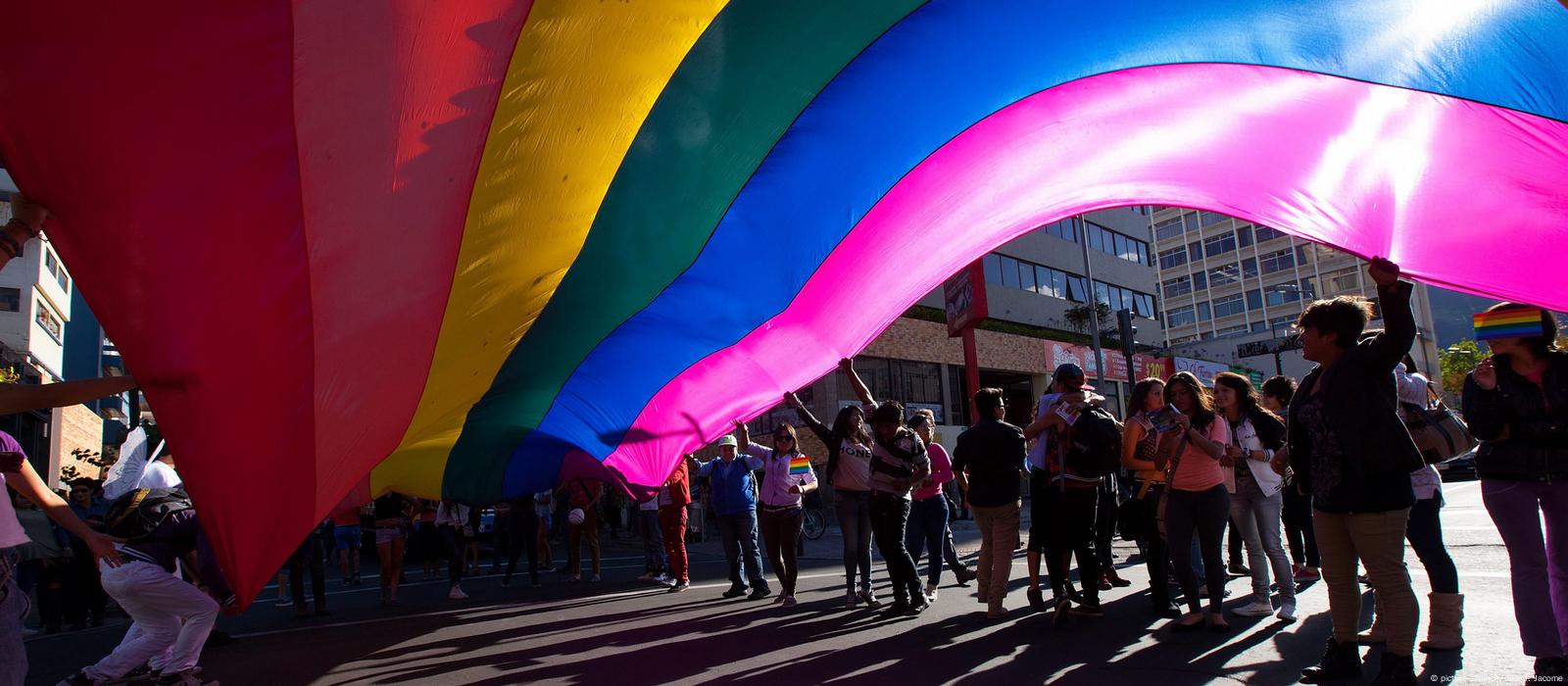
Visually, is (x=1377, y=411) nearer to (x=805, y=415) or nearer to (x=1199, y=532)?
(x=1199, y=532)

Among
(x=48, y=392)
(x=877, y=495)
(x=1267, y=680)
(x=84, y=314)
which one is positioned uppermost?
(x=84, y=314)

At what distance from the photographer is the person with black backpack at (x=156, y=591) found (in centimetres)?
521

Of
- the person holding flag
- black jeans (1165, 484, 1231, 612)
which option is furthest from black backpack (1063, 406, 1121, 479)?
the person holding flag

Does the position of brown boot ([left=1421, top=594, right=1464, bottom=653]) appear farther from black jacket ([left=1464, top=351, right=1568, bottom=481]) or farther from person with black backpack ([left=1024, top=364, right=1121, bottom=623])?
person with black backpack ([left=1024, top=364, right=1121, bottom=623])

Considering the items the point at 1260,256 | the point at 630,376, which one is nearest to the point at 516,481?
the point at 630,376

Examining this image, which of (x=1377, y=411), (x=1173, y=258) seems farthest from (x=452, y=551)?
(x=1173, y=258)

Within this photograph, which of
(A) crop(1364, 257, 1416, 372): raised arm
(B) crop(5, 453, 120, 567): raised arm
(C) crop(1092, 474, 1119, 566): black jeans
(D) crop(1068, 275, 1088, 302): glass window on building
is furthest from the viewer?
(D) crop(1068, 275, 1088, 302): glass window on building

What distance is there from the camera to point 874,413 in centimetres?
741

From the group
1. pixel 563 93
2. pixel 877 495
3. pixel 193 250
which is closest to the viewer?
pixel 193 250

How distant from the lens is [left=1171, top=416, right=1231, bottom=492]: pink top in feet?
18.4

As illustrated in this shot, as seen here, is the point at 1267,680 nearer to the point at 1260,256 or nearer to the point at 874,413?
the point at 874,413

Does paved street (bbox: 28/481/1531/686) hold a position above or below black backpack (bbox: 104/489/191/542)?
below

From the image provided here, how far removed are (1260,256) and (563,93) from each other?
312 feet

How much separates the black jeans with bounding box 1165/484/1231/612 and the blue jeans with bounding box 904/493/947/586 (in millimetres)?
2629
